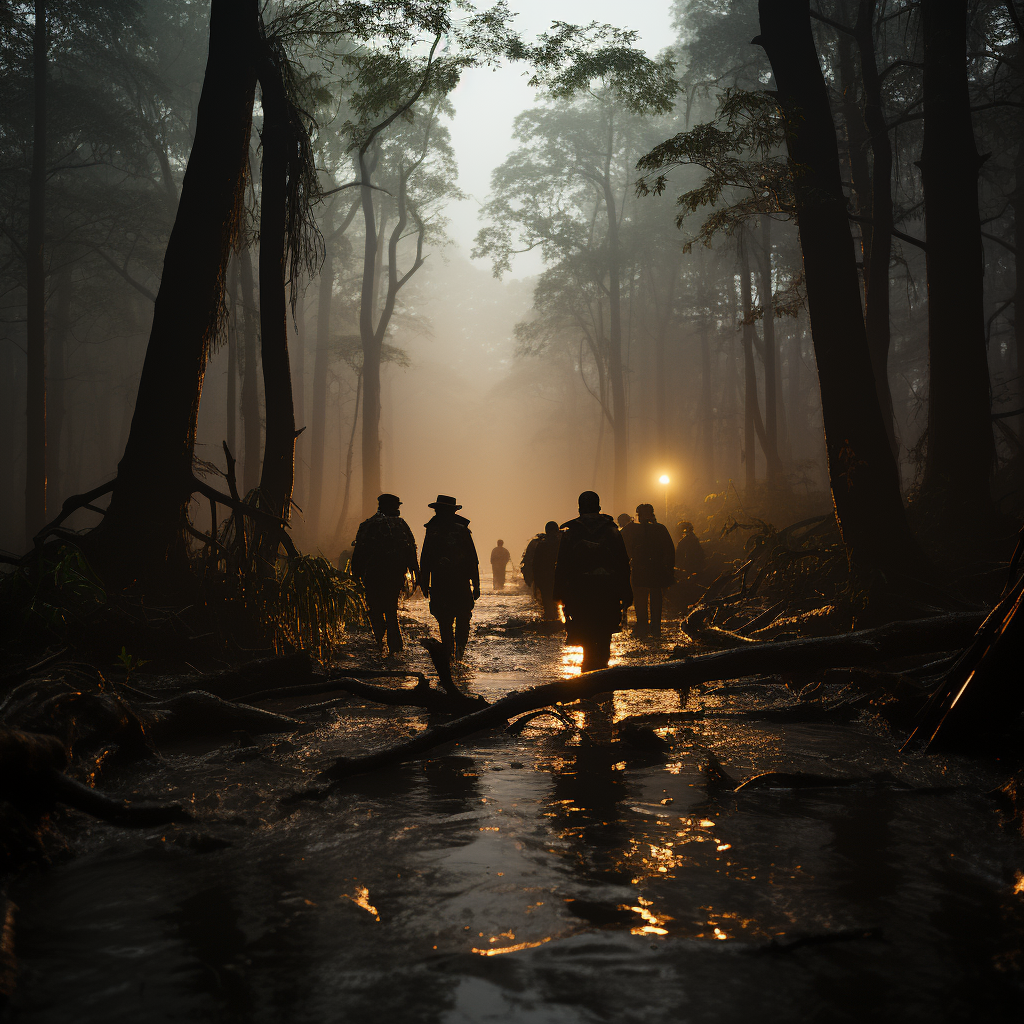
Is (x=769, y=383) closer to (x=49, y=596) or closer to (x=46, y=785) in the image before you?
(x=49, y=596)

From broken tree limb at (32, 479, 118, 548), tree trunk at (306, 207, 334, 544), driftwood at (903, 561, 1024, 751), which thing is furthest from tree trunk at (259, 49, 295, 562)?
tree trunk at (306, 207, 334, 544)

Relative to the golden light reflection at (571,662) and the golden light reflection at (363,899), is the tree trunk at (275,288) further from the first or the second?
the golden light reflection at (363,899)

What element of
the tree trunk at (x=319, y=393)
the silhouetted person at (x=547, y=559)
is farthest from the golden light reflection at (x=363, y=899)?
the tree trunk at (x=319, y=393)

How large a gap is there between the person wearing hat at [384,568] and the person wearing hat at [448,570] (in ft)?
1.45

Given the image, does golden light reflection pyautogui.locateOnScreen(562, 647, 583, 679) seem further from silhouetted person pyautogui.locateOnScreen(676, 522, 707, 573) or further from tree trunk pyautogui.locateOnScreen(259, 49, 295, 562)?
silhouetted person pyautogui.locateOnScreen(676, 522, 707, 573)

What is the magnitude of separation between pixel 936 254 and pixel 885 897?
934cm

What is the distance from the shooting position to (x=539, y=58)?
525 inches

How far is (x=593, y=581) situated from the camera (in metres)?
7.38

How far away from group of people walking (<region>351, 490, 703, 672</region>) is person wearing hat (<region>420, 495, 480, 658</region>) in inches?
0.5

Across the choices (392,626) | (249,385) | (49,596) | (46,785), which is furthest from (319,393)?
(46,785)

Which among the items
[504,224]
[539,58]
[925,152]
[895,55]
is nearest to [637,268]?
[504,224]

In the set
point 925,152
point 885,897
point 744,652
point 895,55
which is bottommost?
point 885,897

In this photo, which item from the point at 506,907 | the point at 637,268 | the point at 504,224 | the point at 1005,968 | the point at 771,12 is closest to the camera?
the point at 1005,968

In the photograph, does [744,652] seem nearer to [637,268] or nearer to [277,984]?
[277,984]
